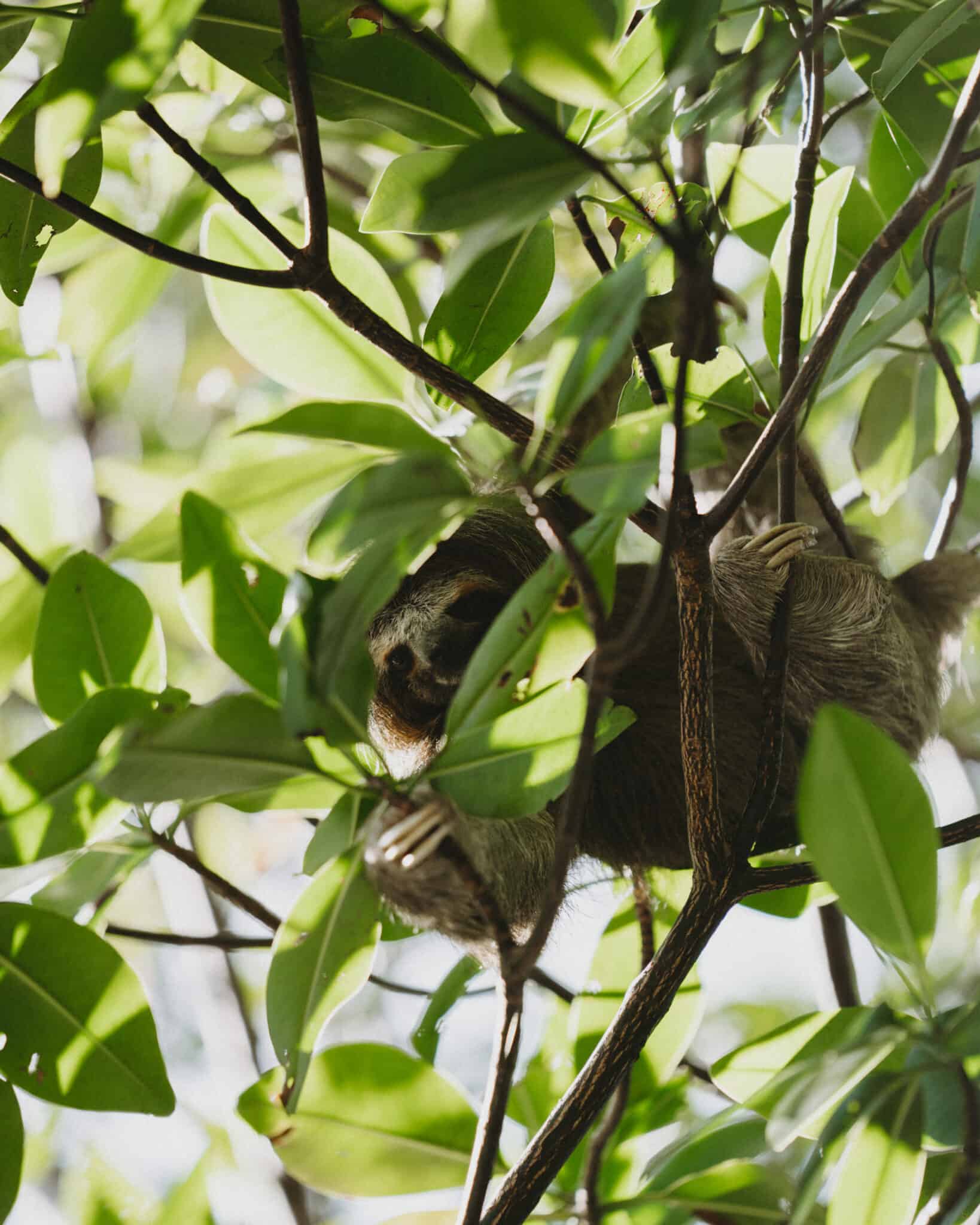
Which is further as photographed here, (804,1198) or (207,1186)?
(207,1186)

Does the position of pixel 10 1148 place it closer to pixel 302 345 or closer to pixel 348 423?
pixel 348 423

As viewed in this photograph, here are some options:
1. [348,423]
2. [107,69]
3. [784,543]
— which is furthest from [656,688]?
[107,69]

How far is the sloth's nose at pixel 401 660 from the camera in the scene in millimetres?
1889

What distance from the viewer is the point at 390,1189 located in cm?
123

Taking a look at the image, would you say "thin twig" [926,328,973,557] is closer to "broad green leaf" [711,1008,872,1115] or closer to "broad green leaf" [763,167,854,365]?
"broad green leaf" [763,167,854,365]

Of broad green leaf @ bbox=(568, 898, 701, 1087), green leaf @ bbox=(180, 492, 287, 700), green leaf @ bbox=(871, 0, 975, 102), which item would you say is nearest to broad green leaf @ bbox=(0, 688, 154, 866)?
green leaf @ bbox=(180, 492, 287, 700)

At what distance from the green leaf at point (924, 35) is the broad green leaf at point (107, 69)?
25.6 inches

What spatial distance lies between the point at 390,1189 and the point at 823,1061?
65 centimetres

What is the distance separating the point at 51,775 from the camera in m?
0.84

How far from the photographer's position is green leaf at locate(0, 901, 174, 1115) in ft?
3.04

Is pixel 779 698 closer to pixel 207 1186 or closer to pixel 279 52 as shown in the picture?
pixel 279 52

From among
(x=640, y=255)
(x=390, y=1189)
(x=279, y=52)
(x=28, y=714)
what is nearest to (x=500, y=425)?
(x=640, y=255)

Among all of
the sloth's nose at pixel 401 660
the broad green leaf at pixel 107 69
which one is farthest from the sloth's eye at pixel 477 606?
the broad green leaf at pixel 107 69

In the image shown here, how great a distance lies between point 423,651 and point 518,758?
3.38 ft
